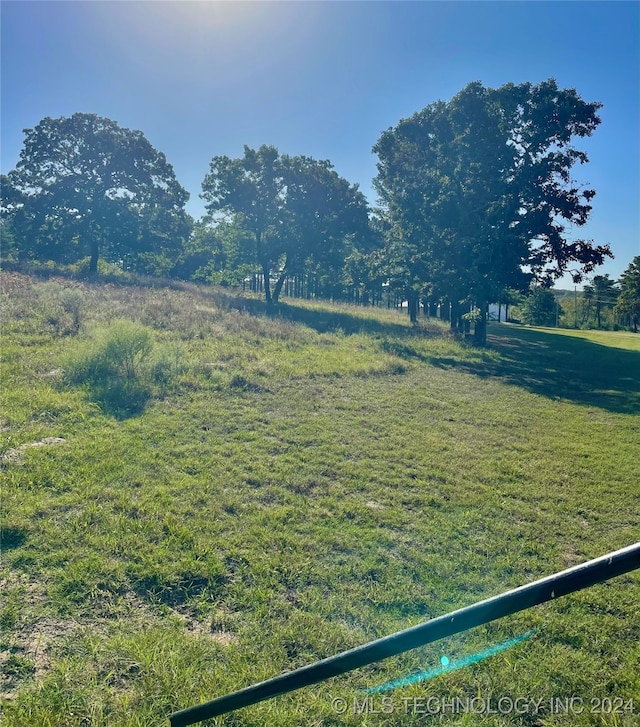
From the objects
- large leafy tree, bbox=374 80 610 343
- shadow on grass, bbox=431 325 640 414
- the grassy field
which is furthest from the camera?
large leafy tree, bbox=374 80 610 343

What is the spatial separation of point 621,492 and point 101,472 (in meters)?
6.01

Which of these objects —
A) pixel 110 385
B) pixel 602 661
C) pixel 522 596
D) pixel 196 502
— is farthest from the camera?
pixel 110 385

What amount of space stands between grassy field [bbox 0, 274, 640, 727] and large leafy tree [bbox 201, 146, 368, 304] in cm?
2005

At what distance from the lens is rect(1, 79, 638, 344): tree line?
56.5ft

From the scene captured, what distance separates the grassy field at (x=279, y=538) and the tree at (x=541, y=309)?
5900cm

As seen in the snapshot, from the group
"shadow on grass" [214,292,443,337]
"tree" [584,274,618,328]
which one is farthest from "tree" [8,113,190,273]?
"tree" [584,274,618,328]

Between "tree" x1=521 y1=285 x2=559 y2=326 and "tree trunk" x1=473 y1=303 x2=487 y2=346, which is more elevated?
"tree" x1=521 y1=285 x2=559 y2=326

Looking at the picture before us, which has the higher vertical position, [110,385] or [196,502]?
[110,385]

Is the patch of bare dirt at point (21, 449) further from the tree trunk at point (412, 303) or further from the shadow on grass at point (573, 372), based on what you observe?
the tree trunk at point (412, 303)

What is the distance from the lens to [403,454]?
19.9 feet

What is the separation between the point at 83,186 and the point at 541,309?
59.4 metres

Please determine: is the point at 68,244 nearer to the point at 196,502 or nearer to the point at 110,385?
the point at 110,385

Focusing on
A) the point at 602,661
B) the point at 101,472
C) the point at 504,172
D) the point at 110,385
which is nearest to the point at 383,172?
the point at 504,172

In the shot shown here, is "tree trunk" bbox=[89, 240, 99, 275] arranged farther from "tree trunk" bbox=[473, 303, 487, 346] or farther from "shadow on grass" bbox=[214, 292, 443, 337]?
"tree trunk" bbox=[473, 303, 487, 346]
